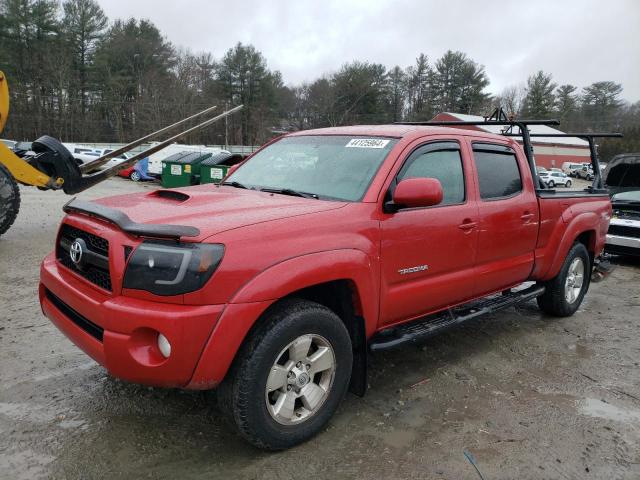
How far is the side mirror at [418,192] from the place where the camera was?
9.68ft

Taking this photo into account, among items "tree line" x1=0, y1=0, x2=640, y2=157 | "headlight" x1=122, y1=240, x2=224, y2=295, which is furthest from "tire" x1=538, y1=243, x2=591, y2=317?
"tree line" x1=0, y1=0, x2=640, y2=157

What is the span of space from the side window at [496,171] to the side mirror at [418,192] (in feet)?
3.52

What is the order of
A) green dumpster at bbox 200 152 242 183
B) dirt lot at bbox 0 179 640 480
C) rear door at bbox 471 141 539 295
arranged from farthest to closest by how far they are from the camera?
green dumpster at bbox 200 152 242 183 → rear door at bbox 471 141 539 295 → dirt lot at bbox 0 179 640 480

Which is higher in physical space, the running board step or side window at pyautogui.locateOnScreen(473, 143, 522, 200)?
side window at pyautogui.locateOnScreen(473, 143, 522, 200)

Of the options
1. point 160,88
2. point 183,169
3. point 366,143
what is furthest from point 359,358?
point 160,88

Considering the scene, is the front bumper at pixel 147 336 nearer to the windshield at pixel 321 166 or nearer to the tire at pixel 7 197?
the windshield at pixel 321 166

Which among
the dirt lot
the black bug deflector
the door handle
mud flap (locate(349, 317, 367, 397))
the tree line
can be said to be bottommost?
the dirt lot

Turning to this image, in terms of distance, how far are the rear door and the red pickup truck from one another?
0.7 inches

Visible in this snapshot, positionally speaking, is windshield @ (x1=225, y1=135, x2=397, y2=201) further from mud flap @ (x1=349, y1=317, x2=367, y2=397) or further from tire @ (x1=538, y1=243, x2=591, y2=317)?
tire @ (x1=538, y1=243, x2=591, y2=317)

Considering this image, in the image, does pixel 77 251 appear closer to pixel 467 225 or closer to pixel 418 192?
pixel 418 192

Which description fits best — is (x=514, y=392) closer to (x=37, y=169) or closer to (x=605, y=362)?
(x=605, y=362)

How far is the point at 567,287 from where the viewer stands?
210 inches

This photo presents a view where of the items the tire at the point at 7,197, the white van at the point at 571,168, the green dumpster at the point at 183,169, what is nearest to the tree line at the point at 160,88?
the white van at the point at 571,168

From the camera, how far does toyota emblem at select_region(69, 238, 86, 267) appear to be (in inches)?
106
